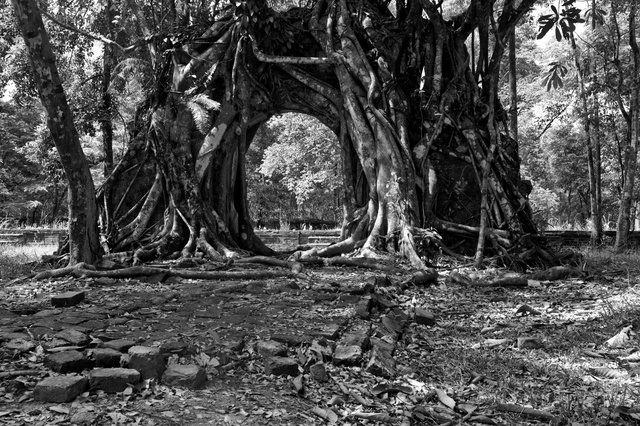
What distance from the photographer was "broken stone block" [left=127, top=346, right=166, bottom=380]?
2938mm

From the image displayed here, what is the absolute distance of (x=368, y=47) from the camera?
901 centimetres

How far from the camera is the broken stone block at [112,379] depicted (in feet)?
8.97

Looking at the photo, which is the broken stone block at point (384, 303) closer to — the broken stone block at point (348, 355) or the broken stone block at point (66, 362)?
the broken stone block at point (348, 355)

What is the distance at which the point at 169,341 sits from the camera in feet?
11.9

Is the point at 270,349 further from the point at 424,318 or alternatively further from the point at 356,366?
the point at 424,318

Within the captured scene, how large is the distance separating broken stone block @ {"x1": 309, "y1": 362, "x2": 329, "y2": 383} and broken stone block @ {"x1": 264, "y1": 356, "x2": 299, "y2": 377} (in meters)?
0.10

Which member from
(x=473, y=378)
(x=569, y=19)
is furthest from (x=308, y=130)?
(x=473, y=378)

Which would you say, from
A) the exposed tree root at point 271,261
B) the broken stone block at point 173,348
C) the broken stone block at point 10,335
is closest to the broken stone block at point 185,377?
the broken stone block at point 173,348

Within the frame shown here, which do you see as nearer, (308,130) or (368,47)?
(368,47)

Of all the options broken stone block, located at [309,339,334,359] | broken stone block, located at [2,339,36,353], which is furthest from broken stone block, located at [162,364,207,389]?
broken stone block, located at [2,339,36,353]

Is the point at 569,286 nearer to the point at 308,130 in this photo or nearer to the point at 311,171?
the point at 308,130

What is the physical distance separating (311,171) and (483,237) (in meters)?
14.9

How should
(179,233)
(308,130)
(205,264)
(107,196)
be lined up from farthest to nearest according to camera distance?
(308,130) → (107,196) → (179,233) → (205,264)

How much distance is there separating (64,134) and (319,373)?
4.51 meters
